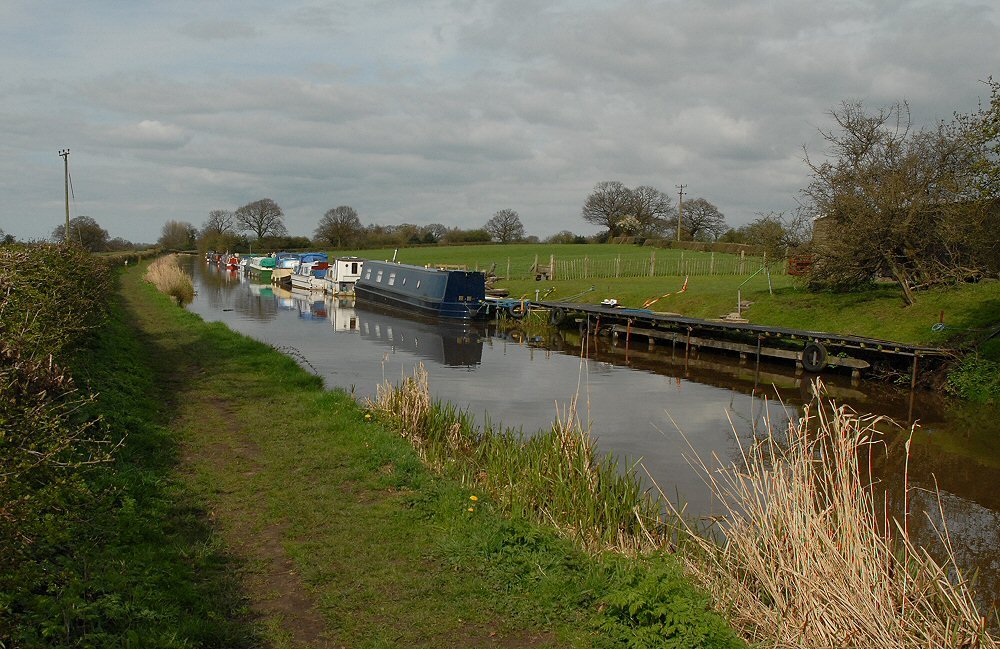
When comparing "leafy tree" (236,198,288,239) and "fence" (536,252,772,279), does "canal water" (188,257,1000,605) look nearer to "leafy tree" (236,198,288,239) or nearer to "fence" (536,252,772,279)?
"fence" (536,252,772,279)

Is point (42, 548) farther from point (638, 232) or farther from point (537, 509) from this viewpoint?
point (638, 232)

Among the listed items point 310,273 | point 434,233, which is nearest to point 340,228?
point 434,233

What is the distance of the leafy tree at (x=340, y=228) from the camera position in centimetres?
10025

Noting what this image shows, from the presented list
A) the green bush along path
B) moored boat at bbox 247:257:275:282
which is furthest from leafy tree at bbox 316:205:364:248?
the green bush along path

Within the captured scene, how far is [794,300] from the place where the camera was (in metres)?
28.2

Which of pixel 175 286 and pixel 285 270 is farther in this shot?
pixel 285 270

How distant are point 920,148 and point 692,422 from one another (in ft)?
51.2

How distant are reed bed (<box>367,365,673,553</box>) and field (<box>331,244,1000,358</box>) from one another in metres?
15.2

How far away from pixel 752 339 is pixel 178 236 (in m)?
106

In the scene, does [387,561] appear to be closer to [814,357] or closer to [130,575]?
[130,575]

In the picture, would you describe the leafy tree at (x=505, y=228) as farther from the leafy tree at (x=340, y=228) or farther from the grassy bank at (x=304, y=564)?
the grassy bank at (x=304, y=564)

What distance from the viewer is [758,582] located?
568cm

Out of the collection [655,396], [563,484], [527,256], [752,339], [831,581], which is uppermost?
[527,256]

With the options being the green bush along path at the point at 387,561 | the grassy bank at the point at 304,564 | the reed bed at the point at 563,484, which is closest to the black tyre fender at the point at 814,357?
the reed bed at the point at 563,484
